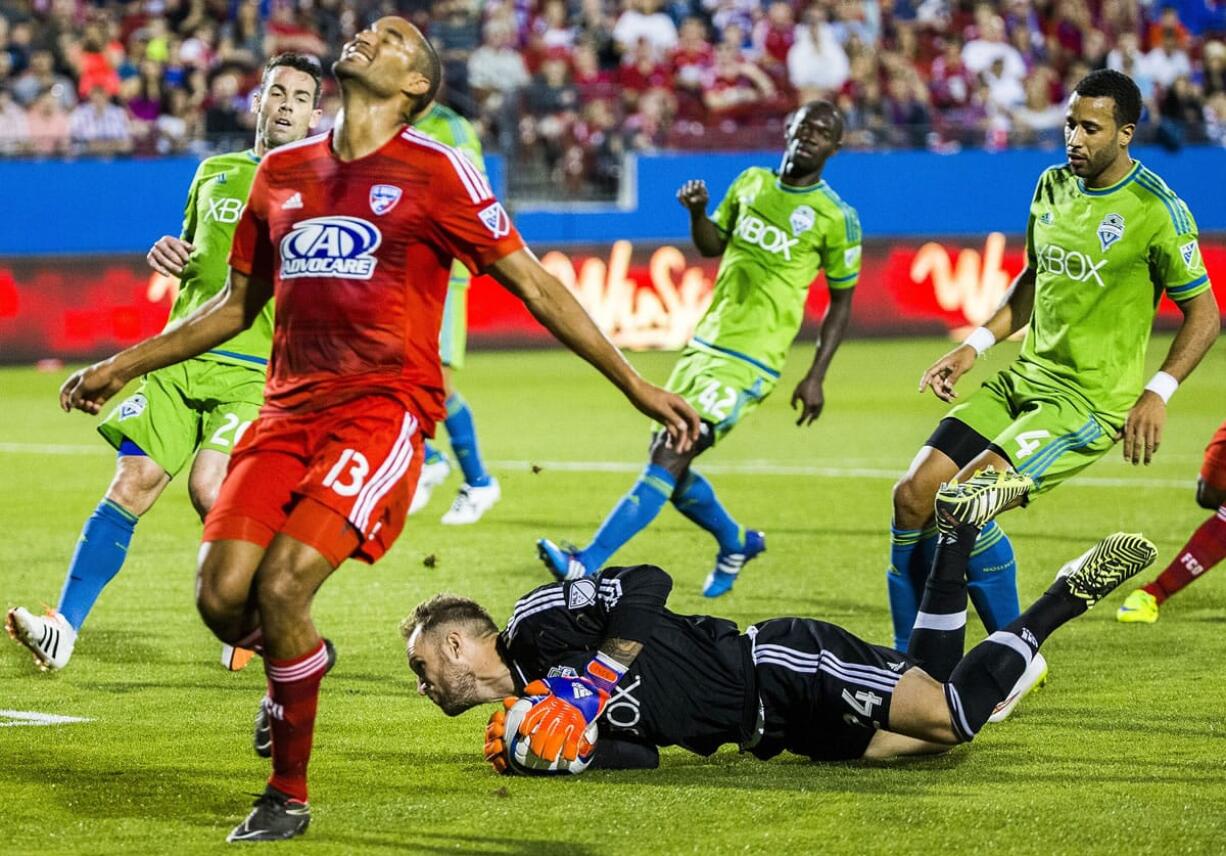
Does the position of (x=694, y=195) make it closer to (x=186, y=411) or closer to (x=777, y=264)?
(x=777, y=264)

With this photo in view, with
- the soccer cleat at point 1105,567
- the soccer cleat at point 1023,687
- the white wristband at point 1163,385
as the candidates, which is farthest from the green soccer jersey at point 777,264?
the soccer cleat at point 1105,567

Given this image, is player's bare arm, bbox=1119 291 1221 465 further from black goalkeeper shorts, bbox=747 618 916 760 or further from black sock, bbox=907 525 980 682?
black goalkeeper shorts, bbox=747 618 916 760

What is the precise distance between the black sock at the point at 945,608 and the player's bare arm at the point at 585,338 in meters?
1.36

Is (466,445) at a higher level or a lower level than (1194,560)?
lower

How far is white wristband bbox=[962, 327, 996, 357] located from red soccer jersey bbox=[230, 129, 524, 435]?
101 inches

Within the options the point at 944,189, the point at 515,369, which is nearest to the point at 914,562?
the point at 515,369

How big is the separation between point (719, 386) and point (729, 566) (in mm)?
897

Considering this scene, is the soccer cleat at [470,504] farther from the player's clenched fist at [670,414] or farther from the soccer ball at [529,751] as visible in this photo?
the player's clenched fist at [670,414]

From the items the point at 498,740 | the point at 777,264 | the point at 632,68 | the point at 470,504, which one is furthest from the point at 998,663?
the point at 632,68

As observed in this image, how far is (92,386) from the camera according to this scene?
18.2ft

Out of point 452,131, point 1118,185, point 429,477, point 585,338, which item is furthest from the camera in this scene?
point 429,477

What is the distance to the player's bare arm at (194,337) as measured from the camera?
5617 millimetres

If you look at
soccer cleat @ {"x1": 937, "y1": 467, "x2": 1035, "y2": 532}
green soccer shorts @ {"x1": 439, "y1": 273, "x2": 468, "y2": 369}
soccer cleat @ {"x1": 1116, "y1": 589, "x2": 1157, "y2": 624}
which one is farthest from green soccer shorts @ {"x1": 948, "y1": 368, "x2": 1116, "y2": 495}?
green soccer shorts @ {"x1": 439, "y1": 273, "x2": 468, "y2": 369}

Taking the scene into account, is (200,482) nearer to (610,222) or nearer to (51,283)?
(51,283)
